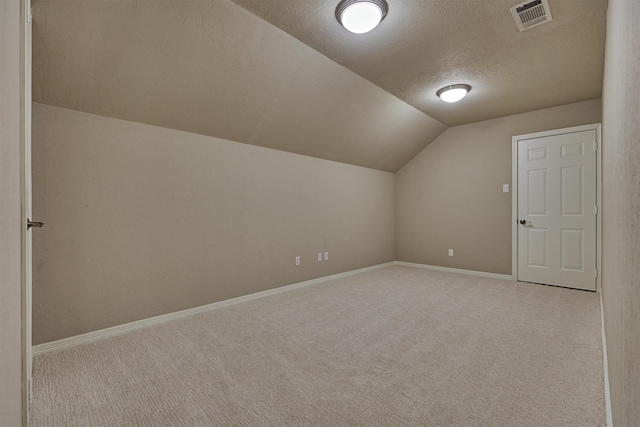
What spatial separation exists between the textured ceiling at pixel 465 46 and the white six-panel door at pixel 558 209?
685 millimetres

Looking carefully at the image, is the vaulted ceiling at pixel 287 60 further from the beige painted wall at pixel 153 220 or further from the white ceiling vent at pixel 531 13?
the beige painted wall at pixel 153 220

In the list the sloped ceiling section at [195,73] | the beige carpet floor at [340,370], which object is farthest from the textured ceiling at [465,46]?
the beige carpet floor at [340,370]

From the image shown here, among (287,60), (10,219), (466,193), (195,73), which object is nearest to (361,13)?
(287,60)

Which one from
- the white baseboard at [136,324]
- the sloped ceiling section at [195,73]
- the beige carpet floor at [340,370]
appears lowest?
the beige carpet floor at [340,370]

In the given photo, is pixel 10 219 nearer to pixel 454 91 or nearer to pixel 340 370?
pixel 340 370

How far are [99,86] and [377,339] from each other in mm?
3006

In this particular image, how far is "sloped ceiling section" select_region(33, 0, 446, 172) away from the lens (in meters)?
2.04

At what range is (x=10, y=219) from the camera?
3.41ft

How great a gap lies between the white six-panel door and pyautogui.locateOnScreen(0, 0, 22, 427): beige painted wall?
5.24 metres

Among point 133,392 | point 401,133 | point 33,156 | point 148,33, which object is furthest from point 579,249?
point 33,156

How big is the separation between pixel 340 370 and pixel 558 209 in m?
3.94

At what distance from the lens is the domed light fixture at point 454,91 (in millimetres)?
3438

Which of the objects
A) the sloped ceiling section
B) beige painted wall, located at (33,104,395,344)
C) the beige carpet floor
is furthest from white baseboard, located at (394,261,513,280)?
the sloped ceiling section

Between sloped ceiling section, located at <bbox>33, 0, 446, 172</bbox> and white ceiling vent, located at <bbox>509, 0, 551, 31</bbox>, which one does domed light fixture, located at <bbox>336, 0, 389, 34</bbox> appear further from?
white ceiling vent, located at <bbox>509, 0, 551, 31</bbox>
